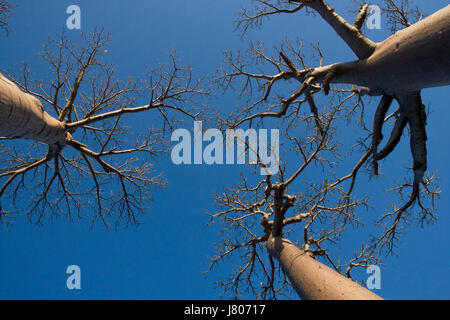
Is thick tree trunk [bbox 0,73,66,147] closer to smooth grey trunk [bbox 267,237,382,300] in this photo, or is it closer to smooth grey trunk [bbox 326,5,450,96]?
smooth grey trunk [bbox 267,237,382,300]

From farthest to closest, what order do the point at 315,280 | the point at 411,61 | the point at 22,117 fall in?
the point at 315,280 → the point at 22,117 → the point at 411,61

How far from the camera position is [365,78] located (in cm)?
343

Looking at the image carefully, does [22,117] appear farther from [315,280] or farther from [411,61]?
[411,61]

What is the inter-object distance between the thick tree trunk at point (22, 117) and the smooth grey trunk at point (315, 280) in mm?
4119

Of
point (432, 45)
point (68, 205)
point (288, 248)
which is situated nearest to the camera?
point (432, 45)

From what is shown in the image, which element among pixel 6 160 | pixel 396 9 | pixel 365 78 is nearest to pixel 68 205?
pixel 6 160

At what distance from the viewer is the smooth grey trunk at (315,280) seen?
2.72 meters

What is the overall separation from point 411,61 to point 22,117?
4.46 meters

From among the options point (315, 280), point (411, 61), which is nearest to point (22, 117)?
point (315, 280)

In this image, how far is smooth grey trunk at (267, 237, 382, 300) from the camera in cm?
272

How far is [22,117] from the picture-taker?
3080 millimetres
